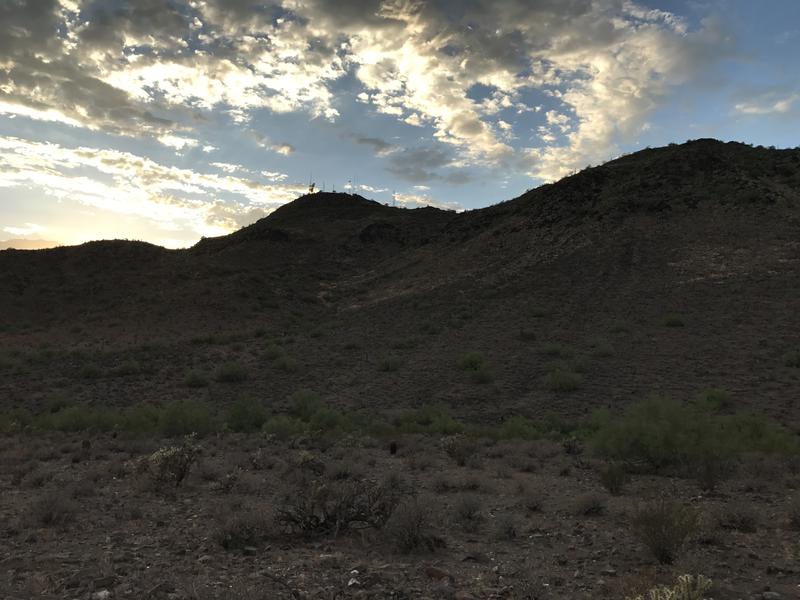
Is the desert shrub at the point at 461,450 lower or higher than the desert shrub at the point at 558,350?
lower

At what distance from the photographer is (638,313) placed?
30578mm

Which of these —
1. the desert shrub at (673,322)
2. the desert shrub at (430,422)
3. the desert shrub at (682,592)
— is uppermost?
the desert shrub at (673,322)

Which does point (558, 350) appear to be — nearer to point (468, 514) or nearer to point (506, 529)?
point (468, 514)

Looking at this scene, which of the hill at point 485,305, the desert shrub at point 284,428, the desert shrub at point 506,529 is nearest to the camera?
the desert shrub at point 506,529

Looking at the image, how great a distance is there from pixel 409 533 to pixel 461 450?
23.9 ft

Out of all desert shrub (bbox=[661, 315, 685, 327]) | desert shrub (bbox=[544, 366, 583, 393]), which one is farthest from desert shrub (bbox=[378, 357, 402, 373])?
desert shrub (bbox=[661, 315, 685, 327])

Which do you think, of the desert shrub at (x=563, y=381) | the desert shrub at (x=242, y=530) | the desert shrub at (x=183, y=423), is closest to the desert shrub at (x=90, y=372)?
the desert shrub at (x=183, y=423)

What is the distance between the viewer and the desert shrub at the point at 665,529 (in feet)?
22.2

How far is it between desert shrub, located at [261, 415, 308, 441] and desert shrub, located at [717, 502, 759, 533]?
1217 cm

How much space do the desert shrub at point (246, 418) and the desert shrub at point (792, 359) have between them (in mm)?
20426

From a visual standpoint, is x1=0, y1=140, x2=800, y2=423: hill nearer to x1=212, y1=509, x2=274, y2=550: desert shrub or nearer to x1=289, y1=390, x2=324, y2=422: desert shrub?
x1=289, y1=390, x2=324, y2=422: desert shrub

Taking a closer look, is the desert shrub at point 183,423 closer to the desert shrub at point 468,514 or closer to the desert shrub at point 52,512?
the desert shrub at point 52,512

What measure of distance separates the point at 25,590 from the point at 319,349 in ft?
87.2

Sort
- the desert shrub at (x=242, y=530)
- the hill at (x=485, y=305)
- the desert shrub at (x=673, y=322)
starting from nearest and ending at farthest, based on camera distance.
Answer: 1. the desert shrub at (x=242, y=530)
2. the hill at (x=485, y=305)
3. the desert shrub at (x=673, y=322)
